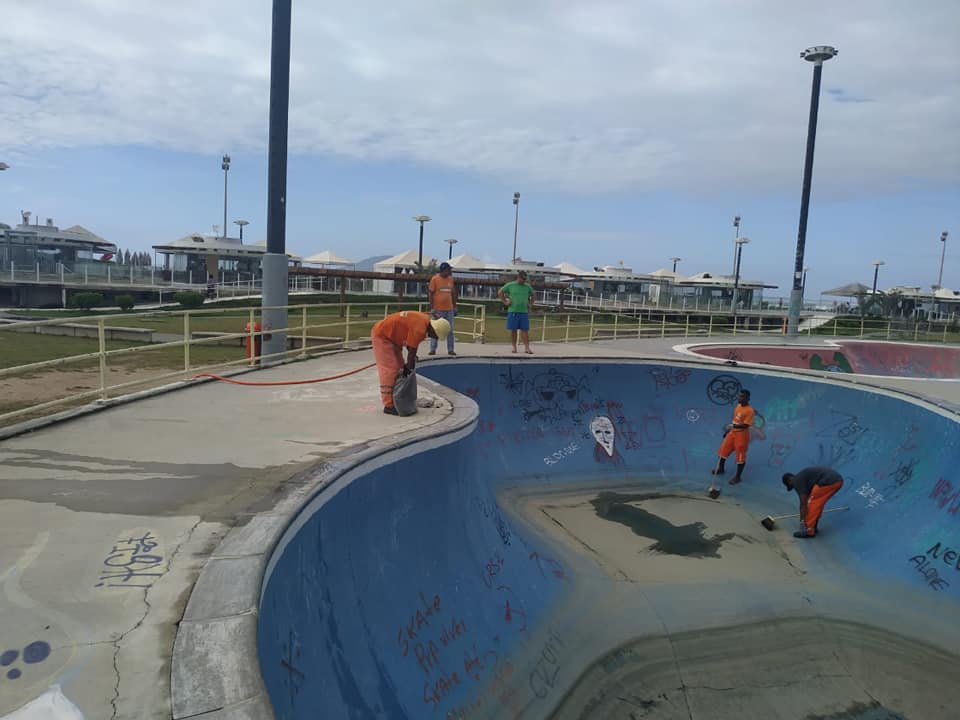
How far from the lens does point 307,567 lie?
12.2 feet

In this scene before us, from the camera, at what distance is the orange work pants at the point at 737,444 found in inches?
436

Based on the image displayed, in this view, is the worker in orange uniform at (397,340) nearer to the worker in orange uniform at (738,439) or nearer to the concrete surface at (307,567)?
the concrete surface at (307,567)

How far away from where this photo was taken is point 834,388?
12234 millimetres

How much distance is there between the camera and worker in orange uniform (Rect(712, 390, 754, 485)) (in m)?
10.8

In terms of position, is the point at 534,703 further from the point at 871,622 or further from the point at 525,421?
the point at 525,421

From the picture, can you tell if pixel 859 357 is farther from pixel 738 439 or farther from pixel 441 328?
pixel 441 328

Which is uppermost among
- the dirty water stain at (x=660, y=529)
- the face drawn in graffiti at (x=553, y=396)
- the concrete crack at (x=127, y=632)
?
the concrete crack at (x=127, y=632)

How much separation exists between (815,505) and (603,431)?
406 centimetres

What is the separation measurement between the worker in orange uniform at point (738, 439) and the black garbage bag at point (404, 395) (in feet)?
19.8

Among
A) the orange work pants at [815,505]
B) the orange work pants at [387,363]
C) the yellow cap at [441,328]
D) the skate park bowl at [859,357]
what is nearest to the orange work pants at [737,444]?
the orange work pants at [815,505]

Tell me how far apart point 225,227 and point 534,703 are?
5555 cm

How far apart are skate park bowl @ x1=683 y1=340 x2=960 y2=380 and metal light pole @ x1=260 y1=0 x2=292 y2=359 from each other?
47.2 feet

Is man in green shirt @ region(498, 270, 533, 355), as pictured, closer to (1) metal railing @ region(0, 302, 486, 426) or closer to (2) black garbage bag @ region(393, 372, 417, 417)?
(1) metal railing @ region(0, 302, 486, 426)

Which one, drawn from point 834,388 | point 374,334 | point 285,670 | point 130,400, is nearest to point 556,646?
point 374,334
